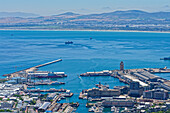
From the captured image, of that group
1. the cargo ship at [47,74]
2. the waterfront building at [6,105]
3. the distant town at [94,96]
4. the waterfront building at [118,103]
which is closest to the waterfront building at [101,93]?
the distant town at [94,96]

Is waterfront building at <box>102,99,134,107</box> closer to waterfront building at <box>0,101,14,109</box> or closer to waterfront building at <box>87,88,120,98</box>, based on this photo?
waterfront building at <box>87,88,120,98</box>

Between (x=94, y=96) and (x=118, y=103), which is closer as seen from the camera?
(x=118, y=103)

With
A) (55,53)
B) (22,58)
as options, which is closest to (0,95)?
(22,58)

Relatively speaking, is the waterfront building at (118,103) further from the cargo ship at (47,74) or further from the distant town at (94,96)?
the cargo ship at (47,74)

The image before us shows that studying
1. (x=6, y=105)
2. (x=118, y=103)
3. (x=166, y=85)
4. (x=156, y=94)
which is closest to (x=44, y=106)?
(x=6, y=105)

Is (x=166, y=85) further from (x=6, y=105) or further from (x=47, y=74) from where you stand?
(x=6, y=105)

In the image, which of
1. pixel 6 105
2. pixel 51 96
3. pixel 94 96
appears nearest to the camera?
pixel 6 105

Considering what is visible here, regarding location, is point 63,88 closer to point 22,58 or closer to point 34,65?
point 34,65

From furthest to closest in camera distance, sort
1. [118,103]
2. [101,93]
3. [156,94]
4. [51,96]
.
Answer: [101,93]
[156,94]
[51,96]
[118,103]
